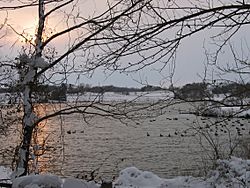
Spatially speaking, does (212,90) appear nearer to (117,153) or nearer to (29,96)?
(29,96)

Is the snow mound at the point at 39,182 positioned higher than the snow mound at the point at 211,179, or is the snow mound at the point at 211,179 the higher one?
the snow mound at the point at 39,182

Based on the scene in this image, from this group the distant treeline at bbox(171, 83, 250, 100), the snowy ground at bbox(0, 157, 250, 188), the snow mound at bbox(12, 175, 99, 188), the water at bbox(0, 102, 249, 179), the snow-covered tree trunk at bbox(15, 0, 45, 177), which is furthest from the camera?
the water at bbox(0, 102, 249, 179)

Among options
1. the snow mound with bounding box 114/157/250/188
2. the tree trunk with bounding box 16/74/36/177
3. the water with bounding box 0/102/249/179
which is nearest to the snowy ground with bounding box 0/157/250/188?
the snow mound with bounding box 114/157/250/188

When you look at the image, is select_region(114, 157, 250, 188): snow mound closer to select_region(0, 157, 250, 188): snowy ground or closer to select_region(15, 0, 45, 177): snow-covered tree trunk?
select_region(0, 157, 250, 188): snowy ground

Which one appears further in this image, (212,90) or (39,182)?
(212,90)

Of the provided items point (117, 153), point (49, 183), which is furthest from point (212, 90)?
point (117, 153)

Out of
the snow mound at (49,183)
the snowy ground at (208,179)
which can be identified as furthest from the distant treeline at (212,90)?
the snowy ground at (208,179)

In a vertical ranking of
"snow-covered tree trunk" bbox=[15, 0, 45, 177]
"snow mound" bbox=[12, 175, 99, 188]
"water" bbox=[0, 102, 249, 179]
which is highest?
"snow-covered tree trunk" bbox=[15, 0, 45, 177]

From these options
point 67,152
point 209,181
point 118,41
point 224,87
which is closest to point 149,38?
point 118,41

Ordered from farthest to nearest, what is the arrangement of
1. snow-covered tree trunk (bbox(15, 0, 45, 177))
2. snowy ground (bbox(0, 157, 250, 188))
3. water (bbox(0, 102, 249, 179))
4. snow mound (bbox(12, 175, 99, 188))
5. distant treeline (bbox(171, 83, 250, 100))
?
1. water (bbox(0, 102, 249, 179))
2. snowy ground (bbox(0, 157, 250, 188))
3. snow-covered tree trunk (bbox(15, 0, 45, 177))
4. distant treeline (bbox(171, 83, 250, 100))
5. snow mound (bbox(12, 175, 99, 188))

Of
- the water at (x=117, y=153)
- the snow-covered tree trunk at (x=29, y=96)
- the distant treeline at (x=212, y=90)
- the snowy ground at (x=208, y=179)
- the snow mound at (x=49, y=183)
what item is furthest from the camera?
the water at (x=117, y=153)

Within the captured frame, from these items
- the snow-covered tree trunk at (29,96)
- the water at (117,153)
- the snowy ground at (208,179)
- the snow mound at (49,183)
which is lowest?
the water at (117,153)

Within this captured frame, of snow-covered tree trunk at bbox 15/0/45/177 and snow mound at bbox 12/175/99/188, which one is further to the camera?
snow-covered tree trunk at bbox 15/0/45/177

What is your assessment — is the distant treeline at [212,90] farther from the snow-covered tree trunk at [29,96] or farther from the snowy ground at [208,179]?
the snowy ground at [208,179]
